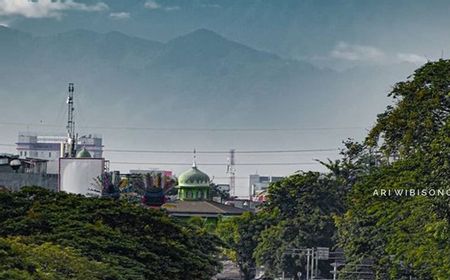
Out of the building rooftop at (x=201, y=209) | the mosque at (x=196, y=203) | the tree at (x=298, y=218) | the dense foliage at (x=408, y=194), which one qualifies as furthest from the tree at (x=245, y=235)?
the building rooftop at (x=201, y=209)

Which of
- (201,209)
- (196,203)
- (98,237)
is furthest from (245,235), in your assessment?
(98,237)

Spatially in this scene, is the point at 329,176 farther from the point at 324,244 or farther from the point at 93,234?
the point at 93,234

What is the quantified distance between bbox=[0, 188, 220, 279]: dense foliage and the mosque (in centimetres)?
7037

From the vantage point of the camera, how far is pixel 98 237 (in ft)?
164

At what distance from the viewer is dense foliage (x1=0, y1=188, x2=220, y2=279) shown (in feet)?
142

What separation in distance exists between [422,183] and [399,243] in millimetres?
3950

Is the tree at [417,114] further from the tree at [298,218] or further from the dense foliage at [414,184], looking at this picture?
the tree at [298,218]

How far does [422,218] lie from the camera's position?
54.8 m

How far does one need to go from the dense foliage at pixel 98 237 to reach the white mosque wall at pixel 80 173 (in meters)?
35.7

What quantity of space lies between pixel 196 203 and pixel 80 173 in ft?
185

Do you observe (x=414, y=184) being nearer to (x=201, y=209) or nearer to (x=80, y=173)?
(x=80, y=173)

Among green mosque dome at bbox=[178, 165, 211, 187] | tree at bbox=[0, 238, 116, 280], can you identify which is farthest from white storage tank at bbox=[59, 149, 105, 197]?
green mosque dome at bbox=[178, 165, 211, 187]

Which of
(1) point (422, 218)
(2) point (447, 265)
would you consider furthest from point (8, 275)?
(1) point (422, 218)

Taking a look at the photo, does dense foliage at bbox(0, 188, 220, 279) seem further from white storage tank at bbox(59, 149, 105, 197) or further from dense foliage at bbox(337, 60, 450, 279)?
white storage tank at bbox(59, 149, 105, 197)
